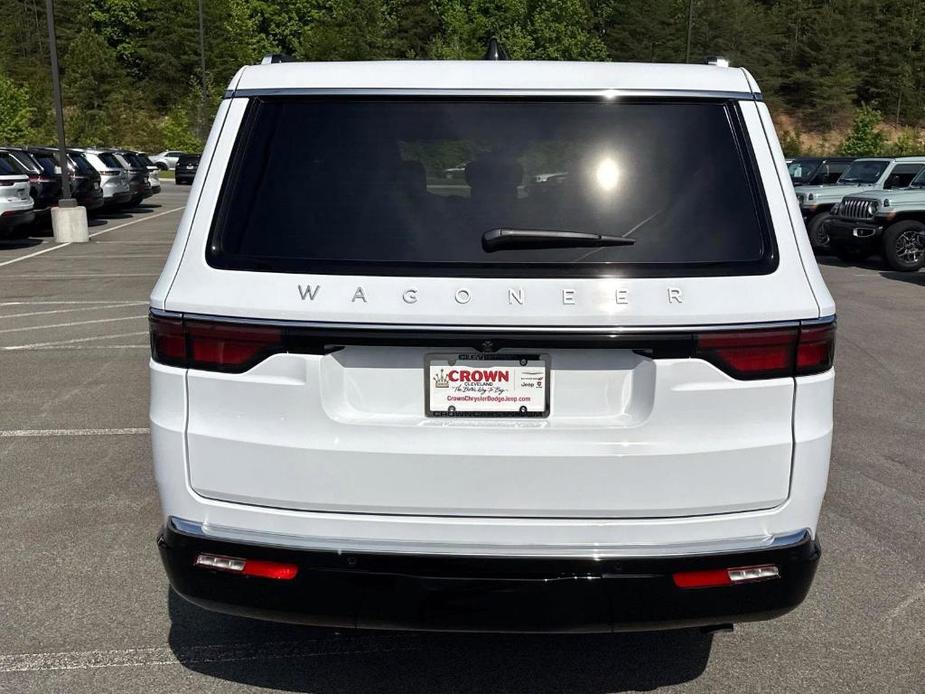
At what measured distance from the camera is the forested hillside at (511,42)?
80.4m

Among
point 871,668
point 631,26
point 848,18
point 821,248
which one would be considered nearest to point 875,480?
point 871,668

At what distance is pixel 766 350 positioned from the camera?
2666mm

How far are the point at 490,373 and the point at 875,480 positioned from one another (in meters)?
3.53

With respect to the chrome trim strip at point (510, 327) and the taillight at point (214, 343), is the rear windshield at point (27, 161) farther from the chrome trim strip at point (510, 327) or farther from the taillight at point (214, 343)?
the chrome trim strip at point (510, 327)

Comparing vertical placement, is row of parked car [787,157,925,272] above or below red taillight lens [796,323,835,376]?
below

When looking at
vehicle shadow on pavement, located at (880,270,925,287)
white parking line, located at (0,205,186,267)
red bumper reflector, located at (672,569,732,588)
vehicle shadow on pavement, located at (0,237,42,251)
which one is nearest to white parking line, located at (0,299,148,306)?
white parking line, located at (0,205,186,267)

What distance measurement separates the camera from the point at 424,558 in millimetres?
2678

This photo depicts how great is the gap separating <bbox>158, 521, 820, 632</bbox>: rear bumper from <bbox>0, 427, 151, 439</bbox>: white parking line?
3679 mm

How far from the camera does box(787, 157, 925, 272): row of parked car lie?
52.1 feet

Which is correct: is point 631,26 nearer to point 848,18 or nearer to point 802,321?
point 848,18

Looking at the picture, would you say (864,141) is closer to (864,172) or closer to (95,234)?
(864,172)

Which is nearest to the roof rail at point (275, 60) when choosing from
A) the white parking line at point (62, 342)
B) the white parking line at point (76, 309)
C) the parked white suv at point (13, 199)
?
the white parking line at point (62, 342)

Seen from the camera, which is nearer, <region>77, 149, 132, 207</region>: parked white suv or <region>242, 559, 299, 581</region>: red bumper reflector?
<region>242, 559, 299, 581</region>: red bumper reflector

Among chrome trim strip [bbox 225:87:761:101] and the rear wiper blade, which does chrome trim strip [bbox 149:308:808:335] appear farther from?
chrome trim strip [bbox 225:87:761:101]
